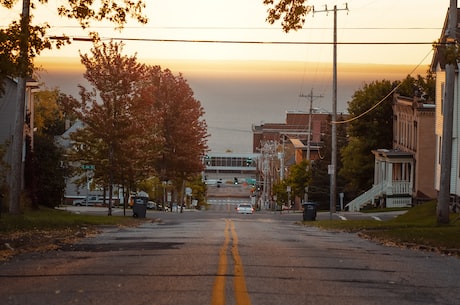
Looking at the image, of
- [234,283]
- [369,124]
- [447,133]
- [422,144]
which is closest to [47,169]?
[422,144]

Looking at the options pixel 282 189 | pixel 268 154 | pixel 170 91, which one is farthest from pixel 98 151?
pixel 268 154

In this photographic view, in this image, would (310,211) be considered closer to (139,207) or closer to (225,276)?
(139,207)

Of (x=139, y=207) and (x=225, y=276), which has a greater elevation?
(x=139, y=207)

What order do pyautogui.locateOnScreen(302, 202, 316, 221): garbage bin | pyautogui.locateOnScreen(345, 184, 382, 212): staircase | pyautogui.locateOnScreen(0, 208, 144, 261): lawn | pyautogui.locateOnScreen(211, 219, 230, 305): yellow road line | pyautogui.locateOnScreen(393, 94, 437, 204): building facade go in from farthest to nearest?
pyautogui.locateOnScreen(345, 184, 382, 212): staircase
pyautogui.locateOnScreen(393, 94, 437, 204): building facade
pyautogui.locateOnScreen(302, 202, 316, 221): garbage bin
pyautogui.locateOnScreen(0, 208, 144, 261): lawn
pyautogui.locateOnScreen(211, 219, 230, 305): yellow road line

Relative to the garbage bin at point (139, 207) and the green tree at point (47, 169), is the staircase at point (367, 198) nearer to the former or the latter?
the garbage bin at point (139, 207)

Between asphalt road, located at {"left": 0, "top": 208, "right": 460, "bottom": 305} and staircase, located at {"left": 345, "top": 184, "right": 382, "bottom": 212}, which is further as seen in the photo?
staircase, located at {"left": 345, "top": 184, "right": 382, "bottom": 212}

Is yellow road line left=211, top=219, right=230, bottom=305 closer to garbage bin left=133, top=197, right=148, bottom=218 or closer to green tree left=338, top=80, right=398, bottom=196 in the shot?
garbage bin left=133, top=197, right=148, bottom=218

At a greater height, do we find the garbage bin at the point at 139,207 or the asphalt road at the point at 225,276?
the garbage bin at the point at 139,207

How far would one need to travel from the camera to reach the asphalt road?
1094 centimetres

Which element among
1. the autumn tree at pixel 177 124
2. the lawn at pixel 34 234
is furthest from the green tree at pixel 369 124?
the lawn at pixel 34 234

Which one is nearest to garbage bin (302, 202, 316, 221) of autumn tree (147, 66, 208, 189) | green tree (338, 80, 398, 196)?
autumn tree (147, 66, 208, 189)

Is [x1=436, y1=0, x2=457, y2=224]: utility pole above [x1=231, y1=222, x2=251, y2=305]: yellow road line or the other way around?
above

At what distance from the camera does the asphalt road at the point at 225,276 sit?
10938 mm

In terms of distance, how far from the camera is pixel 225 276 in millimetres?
12938
